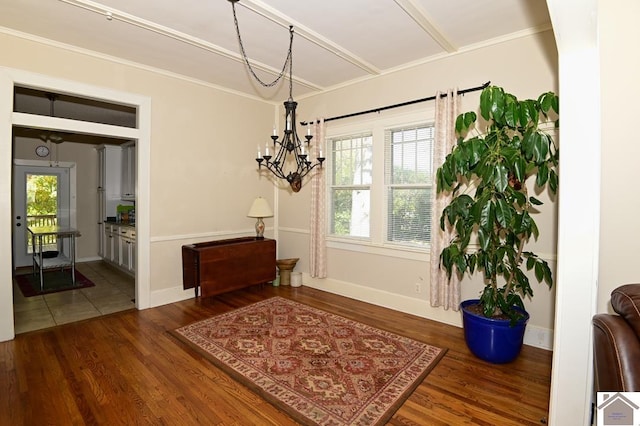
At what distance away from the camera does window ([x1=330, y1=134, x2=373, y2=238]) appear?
13.7ft

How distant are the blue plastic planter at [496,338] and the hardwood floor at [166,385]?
8cm

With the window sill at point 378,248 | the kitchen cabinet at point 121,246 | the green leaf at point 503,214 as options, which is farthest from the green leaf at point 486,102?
the kitchen cabinet at point 121,246

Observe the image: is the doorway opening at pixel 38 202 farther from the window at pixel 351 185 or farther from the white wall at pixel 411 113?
the window at pixel 351 185

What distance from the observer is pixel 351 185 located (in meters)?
4.30

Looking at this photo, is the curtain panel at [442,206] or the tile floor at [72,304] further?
the tile floor at [72,304]

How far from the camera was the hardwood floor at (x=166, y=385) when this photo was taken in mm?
1968

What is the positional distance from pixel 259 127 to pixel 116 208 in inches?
149

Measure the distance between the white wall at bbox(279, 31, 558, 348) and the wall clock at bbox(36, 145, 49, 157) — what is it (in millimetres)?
4938

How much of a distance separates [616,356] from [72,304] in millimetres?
5030

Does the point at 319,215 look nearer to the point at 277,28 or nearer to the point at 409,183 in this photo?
the point at 409,183

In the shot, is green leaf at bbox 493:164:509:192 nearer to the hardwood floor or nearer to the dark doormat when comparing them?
the hardwood floor

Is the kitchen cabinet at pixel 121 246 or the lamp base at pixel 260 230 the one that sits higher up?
the lamp base at pixel 260 230

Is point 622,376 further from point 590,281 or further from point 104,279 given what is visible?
point 104,279

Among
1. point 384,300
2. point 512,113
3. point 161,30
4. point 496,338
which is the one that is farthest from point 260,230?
point 512,113
